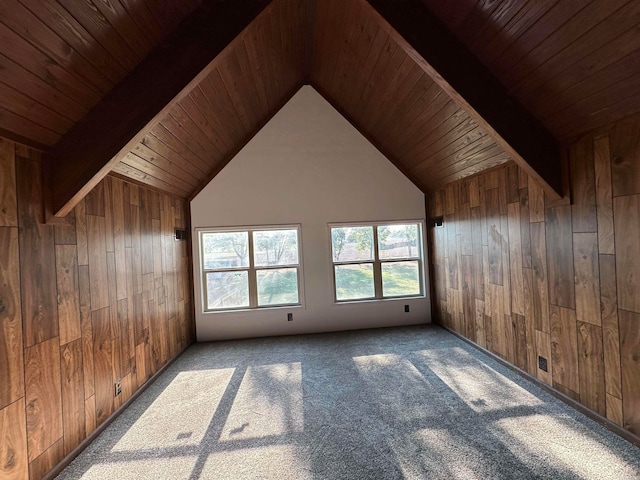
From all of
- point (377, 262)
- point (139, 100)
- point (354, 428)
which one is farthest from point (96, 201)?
point (377, 262)

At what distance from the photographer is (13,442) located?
1.78m

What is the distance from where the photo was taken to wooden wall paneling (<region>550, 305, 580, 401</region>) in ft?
8.48

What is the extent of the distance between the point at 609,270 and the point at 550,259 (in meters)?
0.57

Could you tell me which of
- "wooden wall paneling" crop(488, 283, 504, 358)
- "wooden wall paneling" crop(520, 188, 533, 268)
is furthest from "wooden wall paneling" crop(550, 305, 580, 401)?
"wooden wall paneling" crop(488, 283, 504, 358)

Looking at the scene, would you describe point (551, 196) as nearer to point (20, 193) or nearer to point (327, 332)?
point (327, 332)

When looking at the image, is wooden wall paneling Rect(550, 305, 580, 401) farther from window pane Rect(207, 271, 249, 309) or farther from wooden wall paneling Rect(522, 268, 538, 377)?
window pane Rect(207, 271, 249, 309)

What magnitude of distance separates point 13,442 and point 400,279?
477cm

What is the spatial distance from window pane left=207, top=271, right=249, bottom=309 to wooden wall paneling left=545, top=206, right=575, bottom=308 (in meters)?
4.00

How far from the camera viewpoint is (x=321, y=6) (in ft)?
10.4

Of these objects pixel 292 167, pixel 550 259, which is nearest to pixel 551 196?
pixel 550 259

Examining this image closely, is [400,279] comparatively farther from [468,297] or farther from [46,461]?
[46,461]

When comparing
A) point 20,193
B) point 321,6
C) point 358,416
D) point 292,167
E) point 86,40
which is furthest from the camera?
point 292,167

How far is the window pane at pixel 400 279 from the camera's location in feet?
17.4

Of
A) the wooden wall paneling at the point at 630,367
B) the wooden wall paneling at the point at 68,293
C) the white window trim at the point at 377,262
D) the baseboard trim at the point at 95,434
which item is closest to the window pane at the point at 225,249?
the white window trim at the point at 377,262
